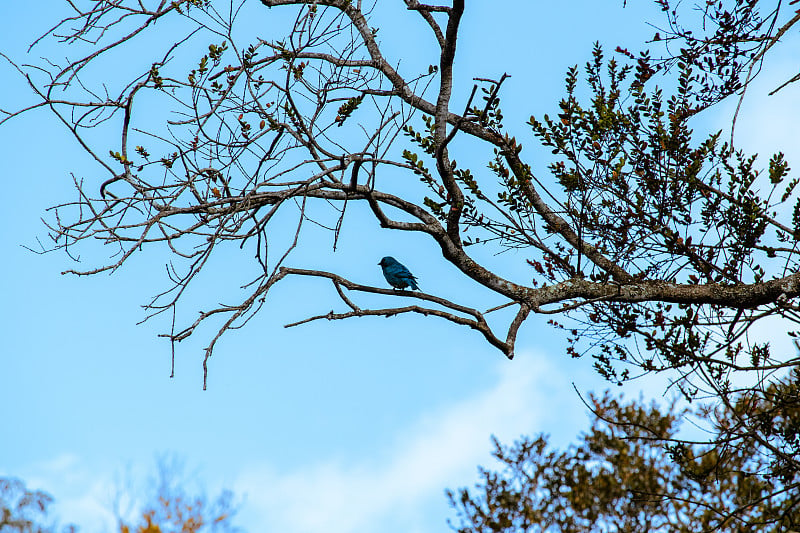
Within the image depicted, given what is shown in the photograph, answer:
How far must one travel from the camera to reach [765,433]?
5.01 metres

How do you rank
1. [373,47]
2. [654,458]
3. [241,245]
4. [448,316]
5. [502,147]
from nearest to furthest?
[241,245] → [448,316] → [502,147] → [373,47] → [654,458]

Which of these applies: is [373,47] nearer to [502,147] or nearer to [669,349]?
[502,147]

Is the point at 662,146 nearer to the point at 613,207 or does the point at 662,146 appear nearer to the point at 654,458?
the point at 613,207

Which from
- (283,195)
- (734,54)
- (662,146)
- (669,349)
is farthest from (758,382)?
(283,195)

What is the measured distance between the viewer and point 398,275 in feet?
23.5

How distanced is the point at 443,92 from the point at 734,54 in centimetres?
190

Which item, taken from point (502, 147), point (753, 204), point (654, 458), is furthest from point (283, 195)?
point (654, 458)

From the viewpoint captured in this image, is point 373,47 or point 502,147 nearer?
point 502,147

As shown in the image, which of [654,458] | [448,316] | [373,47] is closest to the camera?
[448,316]

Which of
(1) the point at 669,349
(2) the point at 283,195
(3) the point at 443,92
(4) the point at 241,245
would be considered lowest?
(1) the point at 669,349

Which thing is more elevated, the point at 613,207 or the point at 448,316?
the point at 613,207

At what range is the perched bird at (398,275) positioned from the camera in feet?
23.4

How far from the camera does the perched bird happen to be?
281 inches

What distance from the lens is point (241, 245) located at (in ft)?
13.6
